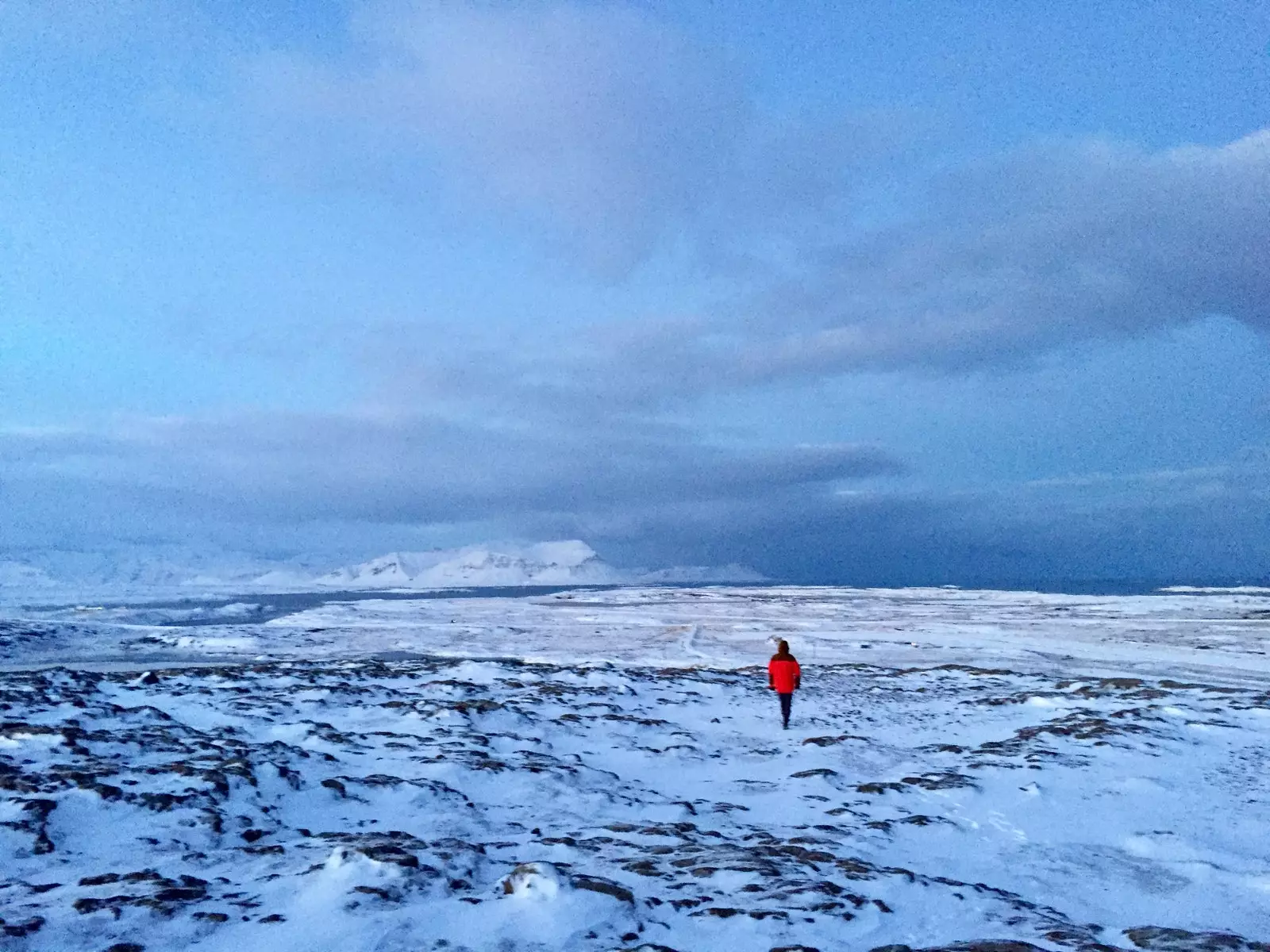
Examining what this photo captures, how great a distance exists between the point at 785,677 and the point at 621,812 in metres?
7.18

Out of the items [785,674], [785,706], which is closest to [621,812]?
[785,674]

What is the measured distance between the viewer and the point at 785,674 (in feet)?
56.3

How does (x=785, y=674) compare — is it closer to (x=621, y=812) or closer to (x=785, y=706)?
(x=785, y=706)

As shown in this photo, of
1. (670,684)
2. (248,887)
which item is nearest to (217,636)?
(670,684)

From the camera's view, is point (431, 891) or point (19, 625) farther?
point (19, 625)

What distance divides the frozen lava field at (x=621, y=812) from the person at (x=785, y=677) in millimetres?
669

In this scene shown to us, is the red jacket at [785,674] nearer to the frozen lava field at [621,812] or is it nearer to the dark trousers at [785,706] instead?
→ the dark trousers at [785,706]

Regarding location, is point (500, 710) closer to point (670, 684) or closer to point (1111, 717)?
point (670, 684)

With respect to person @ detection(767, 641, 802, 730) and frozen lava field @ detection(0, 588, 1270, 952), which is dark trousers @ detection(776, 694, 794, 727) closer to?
person @ detection(767, 641, 802, 730)

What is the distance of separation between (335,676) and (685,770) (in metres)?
13.6

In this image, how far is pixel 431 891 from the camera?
23.6ft

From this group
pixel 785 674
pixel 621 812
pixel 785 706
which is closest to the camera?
pixel 621 812

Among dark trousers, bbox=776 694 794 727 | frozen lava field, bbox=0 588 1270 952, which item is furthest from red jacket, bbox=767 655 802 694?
frozen lava field, bbox=0 588 1270 952

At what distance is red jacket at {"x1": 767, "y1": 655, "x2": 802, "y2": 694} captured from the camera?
56.2 feet
